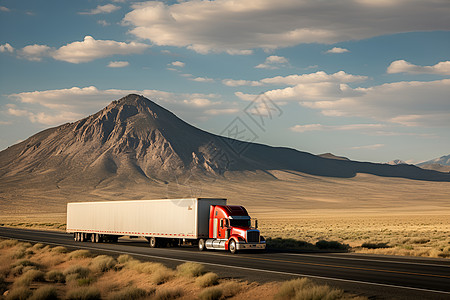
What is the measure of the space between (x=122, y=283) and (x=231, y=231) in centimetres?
1301

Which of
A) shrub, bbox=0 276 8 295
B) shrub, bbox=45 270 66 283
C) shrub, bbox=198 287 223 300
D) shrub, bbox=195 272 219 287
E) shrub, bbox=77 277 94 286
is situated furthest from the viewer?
shrub, bbox=45 270 66 283

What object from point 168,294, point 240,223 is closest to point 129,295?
point 168,294

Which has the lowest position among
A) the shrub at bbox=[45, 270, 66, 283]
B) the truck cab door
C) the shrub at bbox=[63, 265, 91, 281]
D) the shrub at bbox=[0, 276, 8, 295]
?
the shrub at bbox=[0, 276, 8, 295]

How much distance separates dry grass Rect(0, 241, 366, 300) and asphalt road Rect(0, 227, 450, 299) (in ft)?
7.09

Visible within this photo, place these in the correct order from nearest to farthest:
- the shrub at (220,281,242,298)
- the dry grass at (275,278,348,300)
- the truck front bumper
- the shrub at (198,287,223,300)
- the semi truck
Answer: the dry grass at (275,278,348,300)
the shrub at (198,287,223,300)
the shrub at (220,281,242,298)
the truck front bumper
the semi truck

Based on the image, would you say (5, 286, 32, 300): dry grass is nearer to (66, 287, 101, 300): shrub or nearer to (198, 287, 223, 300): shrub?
(66, 287, 101, 300): shrub

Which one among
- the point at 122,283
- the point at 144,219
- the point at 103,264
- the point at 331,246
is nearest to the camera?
the point at 122,283

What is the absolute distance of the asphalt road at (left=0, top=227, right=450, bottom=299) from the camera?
60.7 ft

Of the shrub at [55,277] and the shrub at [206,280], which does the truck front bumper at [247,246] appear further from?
the shrub at [206,280]

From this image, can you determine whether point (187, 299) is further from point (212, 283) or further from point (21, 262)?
point (21, 262)

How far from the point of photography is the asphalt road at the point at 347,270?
18.5 meters

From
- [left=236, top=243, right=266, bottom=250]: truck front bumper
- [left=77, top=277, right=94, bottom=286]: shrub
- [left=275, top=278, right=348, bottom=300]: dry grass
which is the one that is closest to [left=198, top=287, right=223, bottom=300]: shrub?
[left=275, top=278, right=348, bottom=300]: dry grass

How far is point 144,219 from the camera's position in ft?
134

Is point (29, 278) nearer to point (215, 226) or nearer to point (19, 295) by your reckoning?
point (19, 295)
